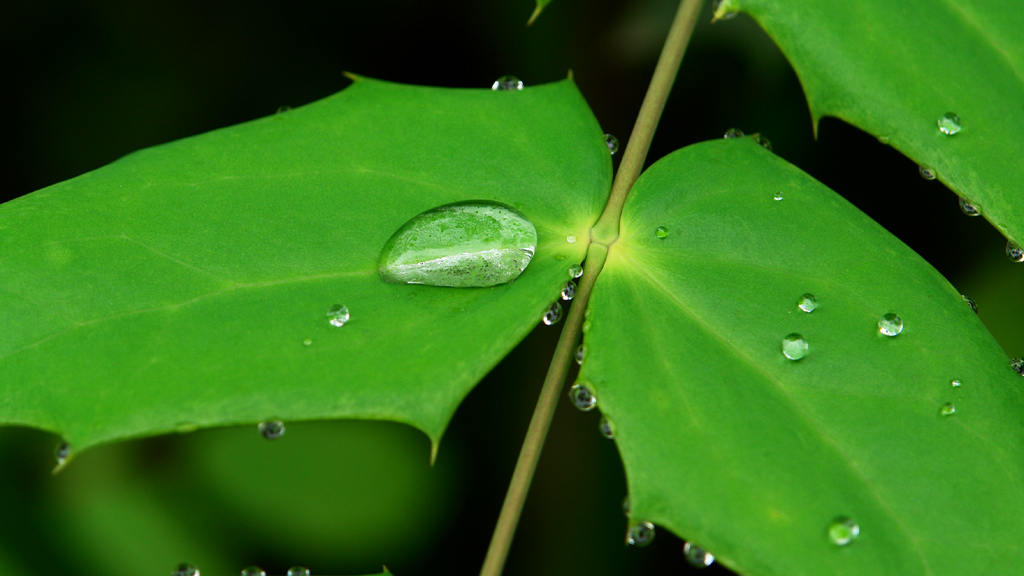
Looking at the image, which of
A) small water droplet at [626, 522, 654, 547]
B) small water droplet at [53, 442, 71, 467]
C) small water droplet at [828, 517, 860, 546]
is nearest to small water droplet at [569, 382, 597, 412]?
small water droplet at [626, 522, 654, 547]

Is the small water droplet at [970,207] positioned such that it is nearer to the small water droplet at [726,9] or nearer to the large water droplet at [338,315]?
the small water droplet at [726,9]

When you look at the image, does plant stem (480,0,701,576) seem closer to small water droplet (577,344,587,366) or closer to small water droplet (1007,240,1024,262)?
small water droplet (577,344,587,366)

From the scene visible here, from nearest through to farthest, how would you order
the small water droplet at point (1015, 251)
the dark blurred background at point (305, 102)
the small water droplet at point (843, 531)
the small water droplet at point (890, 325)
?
the small water droplet at point (843, 531) < the small water droplet at point (890, 325) < the small water droplet at point (1015, 251) < the dark blurred background at point (305, 102)

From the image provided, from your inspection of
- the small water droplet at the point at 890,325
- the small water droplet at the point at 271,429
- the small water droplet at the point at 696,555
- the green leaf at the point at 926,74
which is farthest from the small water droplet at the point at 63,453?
the green leaf at the point at 926,74

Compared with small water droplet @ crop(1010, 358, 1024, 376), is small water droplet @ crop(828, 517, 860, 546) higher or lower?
lower

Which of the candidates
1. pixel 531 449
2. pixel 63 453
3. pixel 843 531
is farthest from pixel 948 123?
pixel 63 453

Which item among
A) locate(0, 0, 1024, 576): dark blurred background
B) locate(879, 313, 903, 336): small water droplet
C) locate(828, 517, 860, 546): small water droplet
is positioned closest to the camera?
locate(828, 517, 860, 546): small water droplet

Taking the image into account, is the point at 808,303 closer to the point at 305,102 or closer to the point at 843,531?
the point at 843,531
